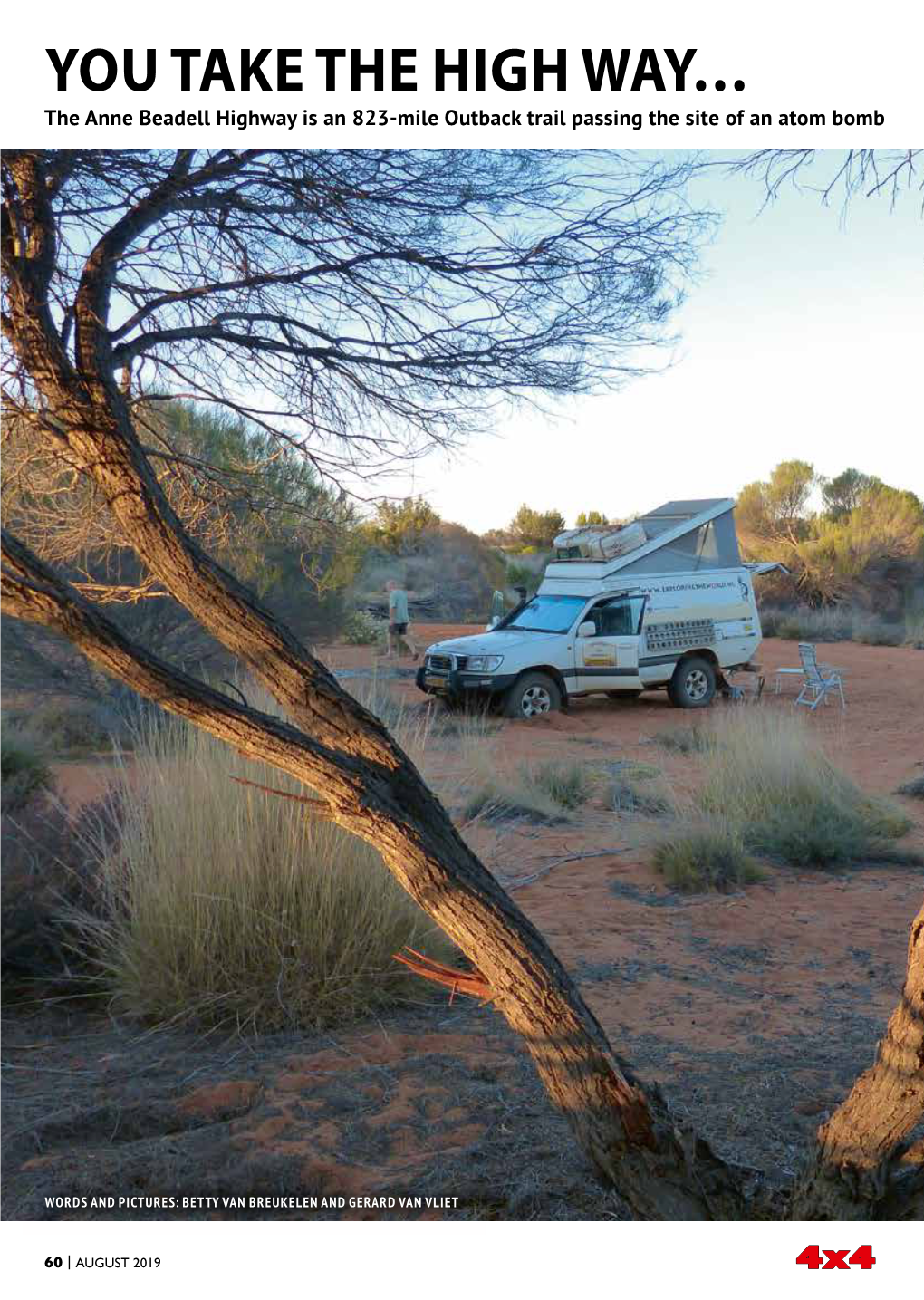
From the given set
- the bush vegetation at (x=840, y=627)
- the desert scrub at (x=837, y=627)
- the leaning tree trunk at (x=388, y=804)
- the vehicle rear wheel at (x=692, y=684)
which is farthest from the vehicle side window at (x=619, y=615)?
the desert scrub at (x=837, y=627)

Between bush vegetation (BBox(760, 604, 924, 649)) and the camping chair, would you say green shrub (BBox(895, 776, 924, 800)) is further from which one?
bush vegetation (BBox(760, 604, 924, 649))

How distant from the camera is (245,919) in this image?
501cm

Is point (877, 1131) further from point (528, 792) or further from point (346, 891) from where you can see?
point (528, 792)

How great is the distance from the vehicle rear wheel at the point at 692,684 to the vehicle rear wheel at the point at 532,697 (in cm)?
214

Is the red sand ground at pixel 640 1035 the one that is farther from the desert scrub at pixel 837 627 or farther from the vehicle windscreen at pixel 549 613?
the desert scrub at pixel 837 627

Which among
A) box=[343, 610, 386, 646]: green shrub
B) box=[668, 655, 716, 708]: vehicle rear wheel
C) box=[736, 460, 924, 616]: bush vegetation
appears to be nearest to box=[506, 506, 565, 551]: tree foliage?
box=[736, 460, 924, 616]: bush vegetation

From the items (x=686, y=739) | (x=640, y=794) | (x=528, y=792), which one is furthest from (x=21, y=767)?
(x=686, y=739)

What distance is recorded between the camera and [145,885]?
5.18 metres

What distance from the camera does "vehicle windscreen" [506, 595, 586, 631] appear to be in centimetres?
1661

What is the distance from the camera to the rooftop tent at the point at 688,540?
17609 millimetres

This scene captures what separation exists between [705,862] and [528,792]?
276cm

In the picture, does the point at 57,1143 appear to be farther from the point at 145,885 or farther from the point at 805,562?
the point at 805,562
